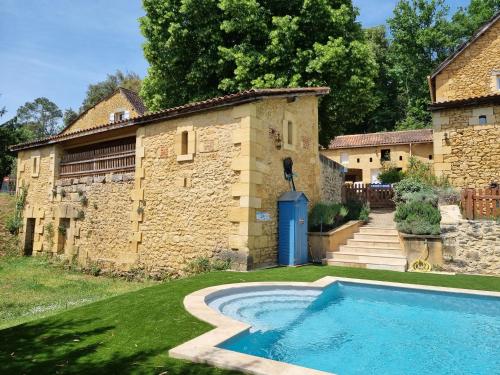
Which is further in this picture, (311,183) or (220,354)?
(311,183)

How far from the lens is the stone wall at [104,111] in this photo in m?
24.9

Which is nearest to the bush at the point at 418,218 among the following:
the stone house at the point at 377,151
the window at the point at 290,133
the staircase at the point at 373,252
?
the staircase at the point at 373,252

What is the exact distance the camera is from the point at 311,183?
12328mm

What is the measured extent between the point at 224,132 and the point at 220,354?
262 inches

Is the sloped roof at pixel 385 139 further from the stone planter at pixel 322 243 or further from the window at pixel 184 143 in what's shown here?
the window at pixel 184 143

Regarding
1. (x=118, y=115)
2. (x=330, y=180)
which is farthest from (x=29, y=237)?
(x=330, y=180)

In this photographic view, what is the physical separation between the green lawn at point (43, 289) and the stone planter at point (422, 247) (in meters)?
7.48

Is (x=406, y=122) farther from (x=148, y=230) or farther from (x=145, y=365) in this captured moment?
(x=145, y=365)

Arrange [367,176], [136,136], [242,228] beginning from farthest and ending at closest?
1. [367,176]
2. [136,136]
3. [242,228]

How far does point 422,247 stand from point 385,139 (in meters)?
23.0

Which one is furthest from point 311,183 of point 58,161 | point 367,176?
point 367,176

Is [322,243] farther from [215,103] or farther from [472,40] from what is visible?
[472,40]

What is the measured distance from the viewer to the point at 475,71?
17359 mm

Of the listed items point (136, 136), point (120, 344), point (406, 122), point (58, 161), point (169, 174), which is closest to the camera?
point (120, 344)
